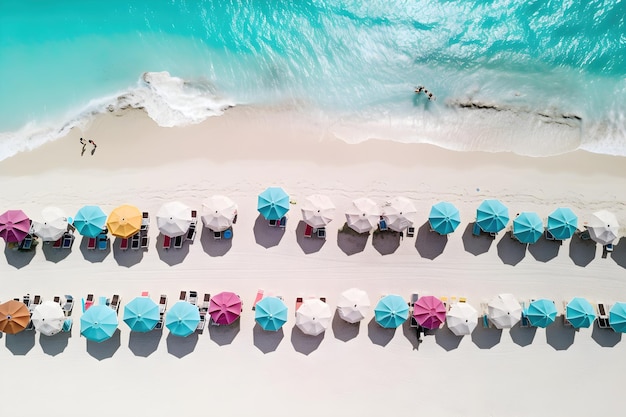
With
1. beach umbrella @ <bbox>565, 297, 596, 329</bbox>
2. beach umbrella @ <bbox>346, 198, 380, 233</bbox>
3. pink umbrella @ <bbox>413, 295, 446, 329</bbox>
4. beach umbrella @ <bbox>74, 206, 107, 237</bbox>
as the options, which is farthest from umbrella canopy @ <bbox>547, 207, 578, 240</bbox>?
beach umbrella @ <bbox>74, 206, 107, 237</bbox>

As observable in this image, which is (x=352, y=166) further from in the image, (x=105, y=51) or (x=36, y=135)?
(x=36, y=135)

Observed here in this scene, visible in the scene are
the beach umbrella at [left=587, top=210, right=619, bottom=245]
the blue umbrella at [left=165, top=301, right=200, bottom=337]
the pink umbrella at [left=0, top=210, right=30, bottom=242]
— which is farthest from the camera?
the beach umbrella at [left=587, top=210, right=619, bottom=245]

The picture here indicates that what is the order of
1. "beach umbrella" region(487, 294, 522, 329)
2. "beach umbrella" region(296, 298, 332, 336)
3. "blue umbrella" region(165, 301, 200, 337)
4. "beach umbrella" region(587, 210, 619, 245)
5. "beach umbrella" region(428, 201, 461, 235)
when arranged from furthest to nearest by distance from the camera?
"beach umbrella" region(587, 210, 619, 245) < "beach umbrella" region(428, 201, 461, 235) < "beach umbrella" region(487, 294, 522, 329) < "beach umbrella" region(296, 298, 332, 336) < "blue umbrella" region(165, 301, 200, 337)

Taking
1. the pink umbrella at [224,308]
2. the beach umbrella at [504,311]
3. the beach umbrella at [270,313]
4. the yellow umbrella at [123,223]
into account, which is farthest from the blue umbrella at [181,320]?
the beach umbrella at [504,311]

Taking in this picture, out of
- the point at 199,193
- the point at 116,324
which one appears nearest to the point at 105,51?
the point at 199,193

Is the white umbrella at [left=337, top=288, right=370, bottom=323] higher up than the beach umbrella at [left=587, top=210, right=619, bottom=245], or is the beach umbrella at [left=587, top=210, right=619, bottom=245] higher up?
the beach umbrella at [left=587, top=210, right=619, bottom=245]

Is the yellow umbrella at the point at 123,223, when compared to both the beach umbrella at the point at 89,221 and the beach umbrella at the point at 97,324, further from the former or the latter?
the beach umbrella at the point at 97,324

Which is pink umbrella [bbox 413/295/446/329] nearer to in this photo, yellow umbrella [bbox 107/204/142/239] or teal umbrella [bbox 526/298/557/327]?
teal umbrella [bbox 526/298/557/327]
